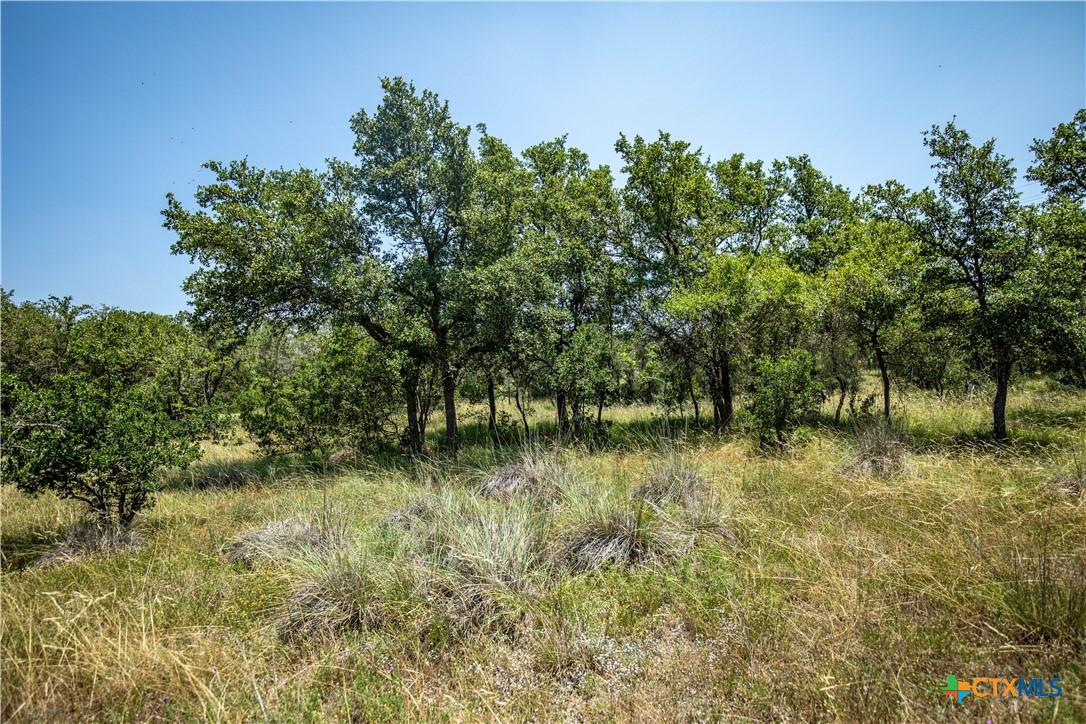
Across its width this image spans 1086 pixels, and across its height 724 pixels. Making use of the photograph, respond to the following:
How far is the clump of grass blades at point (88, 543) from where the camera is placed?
16.6 ft

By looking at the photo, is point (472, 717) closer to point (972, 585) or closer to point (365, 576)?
point (365, 576)

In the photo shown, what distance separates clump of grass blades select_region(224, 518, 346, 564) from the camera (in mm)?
4336

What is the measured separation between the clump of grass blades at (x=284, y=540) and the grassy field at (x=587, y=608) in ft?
0.13

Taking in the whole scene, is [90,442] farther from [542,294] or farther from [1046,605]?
[1046,605]

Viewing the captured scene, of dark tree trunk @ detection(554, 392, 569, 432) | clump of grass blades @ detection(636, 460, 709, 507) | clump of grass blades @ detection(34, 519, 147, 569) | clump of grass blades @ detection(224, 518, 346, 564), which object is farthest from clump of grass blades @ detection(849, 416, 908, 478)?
clump of grass blades @ detection(34, 519, 147, 569)

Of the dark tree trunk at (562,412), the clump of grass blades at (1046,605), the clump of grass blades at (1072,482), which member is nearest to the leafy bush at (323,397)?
the dark tree trunk at (562,412)

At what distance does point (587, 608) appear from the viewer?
3336 mm

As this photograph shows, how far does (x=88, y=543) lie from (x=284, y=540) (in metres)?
2.97

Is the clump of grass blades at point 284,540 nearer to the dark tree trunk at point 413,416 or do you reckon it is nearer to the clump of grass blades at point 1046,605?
the clump of grass blades at point 1046,605

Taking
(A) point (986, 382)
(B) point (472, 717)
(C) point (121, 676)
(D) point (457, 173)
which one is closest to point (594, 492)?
(B) point (472, 717)

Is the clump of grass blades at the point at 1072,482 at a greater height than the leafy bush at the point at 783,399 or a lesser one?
lesser

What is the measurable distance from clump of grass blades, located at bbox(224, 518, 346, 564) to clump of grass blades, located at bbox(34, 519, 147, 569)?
4.96ft

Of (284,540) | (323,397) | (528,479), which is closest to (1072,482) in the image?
(528,479)

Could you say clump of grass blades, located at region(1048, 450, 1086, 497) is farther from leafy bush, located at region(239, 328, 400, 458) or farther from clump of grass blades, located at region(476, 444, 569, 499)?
leafy bush, located at region(239, 328, 400, 458)
